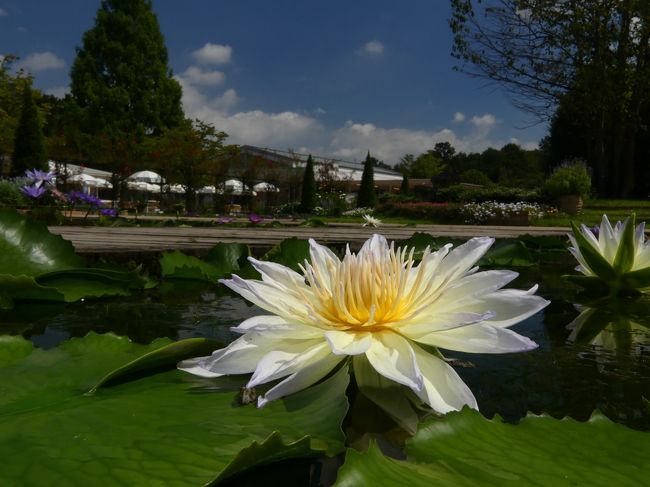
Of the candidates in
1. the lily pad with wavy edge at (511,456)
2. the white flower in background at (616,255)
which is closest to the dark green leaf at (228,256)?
the white flower in background at (616,255)

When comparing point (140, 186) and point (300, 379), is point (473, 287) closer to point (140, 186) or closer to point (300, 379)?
point (300, 379)

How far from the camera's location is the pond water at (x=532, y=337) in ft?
1.92

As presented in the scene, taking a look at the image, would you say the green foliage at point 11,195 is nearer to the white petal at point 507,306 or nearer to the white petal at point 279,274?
the white petal at point 279,274

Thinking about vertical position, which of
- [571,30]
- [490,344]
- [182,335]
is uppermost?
[571,30]

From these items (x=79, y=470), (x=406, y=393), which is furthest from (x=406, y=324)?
(x=79, y=470)

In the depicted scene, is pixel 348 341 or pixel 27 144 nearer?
pixel 348 341

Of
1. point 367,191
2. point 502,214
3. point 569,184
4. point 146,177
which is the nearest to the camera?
point 502,214

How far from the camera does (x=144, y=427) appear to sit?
415mm

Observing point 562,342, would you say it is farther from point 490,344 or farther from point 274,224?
point 274,224

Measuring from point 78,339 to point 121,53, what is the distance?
2773cm

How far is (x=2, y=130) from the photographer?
17.5 meters

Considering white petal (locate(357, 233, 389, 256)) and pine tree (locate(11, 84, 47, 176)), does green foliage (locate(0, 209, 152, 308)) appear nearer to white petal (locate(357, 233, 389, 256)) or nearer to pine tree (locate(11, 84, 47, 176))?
white petal (locate(357, 233, 389, 256))

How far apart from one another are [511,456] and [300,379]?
0.20m

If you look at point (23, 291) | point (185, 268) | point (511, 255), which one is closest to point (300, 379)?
point (23, 291)
